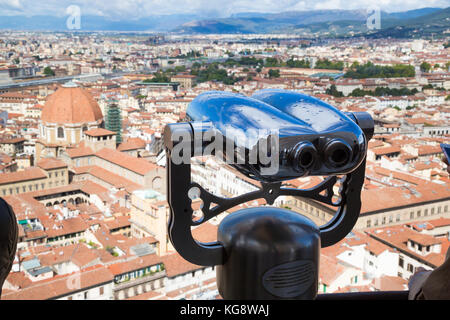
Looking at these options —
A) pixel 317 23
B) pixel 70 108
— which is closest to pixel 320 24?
pixel 317 23

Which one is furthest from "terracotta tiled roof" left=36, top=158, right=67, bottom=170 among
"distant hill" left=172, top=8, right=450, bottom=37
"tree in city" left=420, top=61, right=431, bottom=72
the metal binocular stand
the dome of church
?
"distant hill" left=172, top=8, right=450, bottom=37

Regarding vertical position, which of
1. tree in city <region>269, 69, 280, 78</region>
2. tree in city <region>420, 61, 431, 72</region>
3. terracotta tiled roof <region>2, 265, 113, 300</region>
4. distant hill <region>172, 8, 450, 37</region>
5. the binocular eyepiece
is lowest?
terracotta tiled roof <region>2, 265, 113, 300</region>

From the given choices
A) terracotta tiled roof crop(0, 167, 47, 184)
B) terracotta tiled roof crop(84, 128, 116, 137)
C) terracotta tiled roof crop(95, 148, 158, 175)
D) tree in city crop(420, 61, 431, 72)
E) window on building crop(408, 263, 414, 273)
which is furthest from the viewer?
tree in city crop(420, 61, 431, 72)

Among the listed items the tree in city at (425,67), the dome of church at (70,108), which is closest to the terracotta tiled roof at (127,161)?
the dome of church at (70,108)

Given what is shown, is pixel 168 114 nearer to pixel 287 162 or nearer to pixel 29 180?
pixel 29 180

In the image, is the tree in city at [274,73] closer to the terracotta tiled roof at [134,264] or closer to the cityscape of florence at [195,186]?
the cityscape of florence at [195,186]

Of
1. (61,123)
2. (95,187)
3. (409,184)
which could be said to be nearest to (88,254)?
(95,187)

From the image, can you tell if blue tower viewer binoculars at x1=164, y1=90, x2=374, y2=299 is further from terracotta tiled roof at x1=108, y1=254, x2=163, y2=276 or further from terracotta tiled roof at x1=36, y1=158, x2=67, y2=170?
terracotta tiled roof at x1=36, y1=158, x2=67, y2=170

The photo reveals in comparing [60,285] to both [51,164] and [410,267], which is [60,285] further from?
[51,164]
